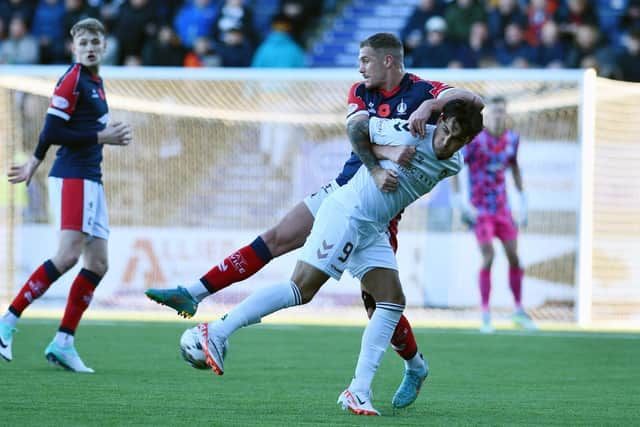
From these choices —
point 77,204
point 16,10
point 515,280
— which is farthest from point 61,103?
point 16,10

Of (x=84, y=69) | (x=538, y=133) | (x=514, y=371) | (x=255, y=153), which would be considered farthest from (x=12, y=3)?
(x=514, y=371)

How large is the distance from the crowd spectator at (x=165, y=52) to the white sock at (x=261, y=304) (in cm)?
1127

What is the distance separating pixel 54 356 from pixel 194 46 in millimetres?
10656

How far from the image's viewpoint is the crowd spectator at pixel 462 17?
17000mm

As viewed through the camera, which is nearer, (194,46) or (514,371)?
(514,371)

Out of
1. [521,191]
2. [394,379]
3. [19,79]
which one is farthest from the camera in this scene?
[19,79]

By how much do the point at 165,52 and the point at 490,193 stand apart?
22.0ft

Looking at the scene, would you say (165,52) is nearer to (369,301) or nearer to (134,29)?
(134,29)

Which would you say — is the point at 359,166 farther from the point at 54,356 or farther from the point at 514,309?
the point at 514,309

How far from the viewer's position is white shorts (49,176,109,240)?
8.02 metres

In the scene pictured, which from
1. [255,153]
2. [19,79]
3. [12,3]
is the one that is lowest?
[255,153]

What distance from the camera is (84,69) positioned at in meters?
7.99

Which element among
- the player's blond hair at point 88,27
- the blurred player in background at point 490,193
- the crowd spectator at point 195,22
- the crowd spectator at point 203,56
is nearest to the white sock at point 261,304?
the player's blond hair at point 88,27

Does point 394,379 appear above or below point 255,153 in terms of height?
below
